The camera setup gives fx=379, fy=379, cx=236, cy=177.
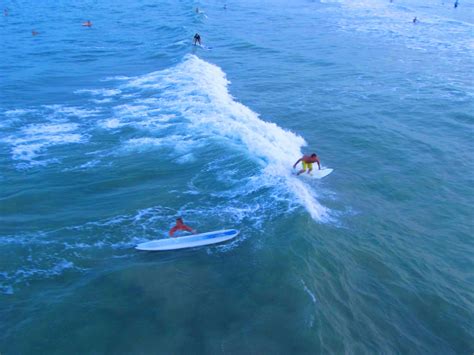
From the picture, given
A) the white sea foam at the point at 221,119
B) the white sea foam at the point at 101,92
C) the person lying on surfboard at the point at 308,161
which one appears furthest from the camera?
the white sea foam at the point at 101,92

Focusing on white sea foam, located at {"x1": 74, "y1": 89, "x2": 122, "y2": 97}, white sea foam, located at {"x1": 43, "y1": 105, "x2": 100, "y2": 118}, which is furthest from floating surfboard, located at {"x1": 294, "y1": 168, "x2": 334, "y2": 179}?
white sea foam, located at {"x1": 74, "y1": 89, "x2": 122, "y2": 97}

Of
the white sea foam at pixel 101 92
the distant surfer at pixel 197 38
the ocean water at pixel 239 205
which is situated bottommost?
the ocean water at pixel 239 205

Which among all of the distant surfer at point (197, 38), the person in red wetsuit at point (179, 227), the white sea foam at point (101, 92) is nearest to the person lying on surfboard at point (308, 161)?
the person in red wetsuit at point (179, 227)

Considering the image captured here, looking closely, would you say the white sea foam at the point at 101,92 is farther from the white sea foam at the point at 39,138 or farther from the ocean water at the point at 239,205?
the white sea foam at the point at 39,138

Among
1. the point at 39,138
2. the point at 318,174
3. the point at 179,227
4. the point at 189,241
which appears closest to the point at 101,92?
the point at 39,138

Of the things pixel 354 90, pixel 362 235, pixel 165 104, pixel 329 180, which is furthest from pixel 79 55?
pixel 362 235

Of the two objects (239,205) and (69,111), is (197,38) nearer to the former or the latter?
(69,111)
